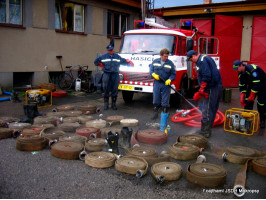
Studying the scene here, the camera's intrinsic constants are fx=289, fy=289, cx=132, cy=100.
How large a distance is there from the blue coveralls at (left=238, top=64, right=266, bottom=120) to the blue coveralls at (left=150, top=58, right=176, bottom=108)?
71.1 inches

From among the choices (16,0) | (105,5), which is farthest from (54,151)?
(105,5)

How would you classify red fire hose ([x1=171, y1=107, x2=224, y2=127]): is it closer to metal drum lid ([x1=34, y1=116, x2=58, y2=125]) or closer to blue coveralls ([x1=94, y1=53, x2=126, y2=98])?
blue coveralls ([x1=94, y1=53, x2=126, y2=98])

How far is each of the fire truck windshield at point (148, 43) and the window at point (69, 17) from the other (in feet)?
16.8

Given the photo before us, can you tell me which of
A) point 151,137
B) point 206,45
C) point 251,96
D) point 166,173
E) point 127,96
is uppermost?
point 206,45

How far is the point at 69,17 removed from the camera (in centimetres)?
1420

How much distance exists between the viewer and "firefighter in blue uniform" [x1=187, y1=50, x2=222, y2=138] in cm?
649

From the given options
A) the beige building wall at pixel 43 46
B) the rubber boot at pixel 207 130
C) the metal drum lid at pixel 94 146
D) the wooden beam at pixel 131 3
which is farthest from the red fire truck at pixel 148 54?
the wooden beam at pixel 131 3

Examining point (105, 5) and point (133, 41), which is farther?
point (105, 5)

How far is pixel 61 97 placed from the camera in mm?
11625

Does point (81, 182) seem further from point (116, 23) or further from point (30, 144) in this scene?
point (116, 23)

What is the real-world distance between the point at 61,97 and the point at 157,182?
8137mm

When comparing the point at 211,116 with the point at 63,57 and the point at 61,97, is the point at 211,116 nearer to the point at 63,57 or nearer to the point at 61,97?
the point at 61,97

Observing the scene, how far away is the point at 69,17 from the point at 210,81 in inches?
384

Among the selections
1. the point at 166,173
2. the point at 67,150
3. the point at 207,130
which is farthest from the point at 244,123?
the point at 67,150
